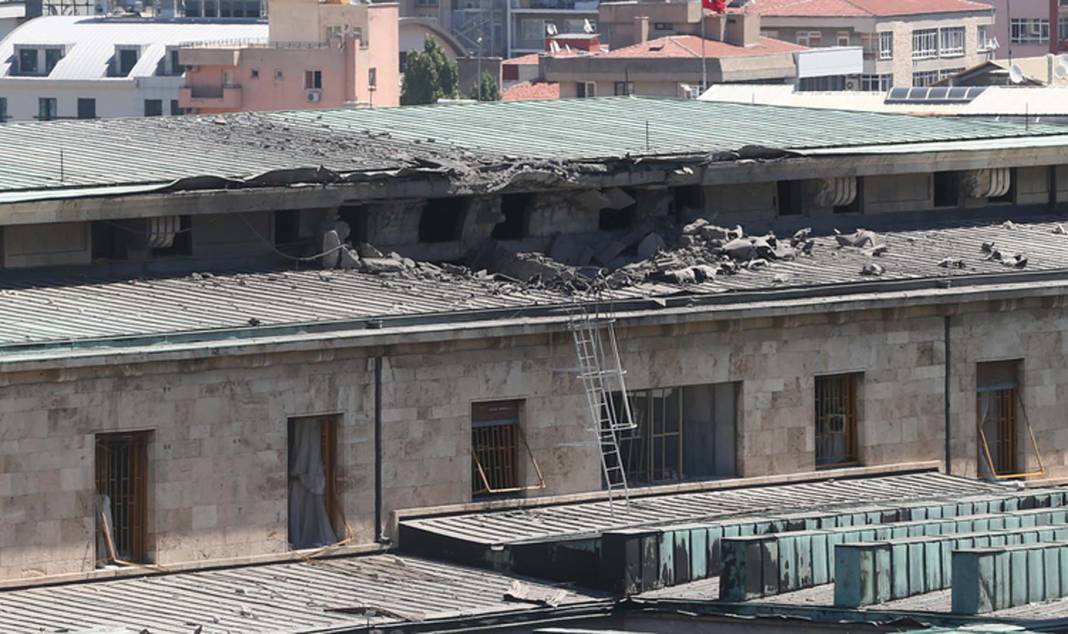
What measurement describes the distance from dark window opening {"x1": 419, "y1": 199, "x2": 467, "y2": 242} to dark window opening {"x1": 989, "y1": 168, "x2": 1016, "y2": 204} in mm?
15843

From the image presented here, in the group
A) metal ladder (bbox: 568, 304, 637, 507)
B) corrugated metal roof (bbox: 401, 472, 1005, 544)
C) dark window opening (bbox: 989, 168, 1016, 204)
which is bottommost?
corrugated metal roof (bbox: 401, 472, 1005, 544)

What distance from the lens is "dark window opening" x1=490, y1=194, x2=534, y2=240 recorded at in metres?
71.4

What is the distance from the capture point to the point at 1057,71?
163 metres

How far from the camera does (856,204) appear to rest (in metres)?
76.9

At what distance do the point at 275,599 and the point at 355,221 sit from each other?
1258 cm

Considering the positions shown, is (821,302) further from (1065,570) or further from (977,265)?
(1065,570)

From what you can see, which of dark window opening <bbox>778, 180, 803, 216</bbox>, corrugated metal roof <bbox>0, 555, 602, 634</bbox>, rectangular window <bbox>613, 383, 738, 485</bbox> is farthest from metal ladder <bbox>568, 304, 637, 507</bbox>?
A: dark window opening <bbox>778, 180, 803, 216</bbox>

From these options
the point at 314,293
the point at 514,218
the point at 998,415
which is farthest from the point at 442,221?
the point at 998,415

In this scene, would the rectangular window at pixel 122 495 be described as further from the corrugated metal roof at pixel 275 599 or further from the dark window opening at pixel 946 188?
the dark window opening at pixel 946 188

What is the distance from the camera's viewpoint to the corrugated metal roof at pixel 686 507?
208ft

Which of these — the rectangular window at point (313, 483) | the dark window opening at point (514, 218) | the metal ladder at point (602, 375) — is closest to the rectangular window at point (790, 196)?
the dark window opening at point (514, 218)

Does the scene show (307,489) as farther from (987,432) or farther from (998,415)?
(998,415)

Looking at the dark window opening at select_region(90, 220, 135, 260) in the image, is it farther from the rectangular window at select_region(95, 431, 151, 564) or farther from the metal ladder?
the metal ladder

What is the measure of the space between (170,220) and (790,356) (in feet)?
45.2
